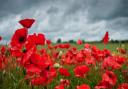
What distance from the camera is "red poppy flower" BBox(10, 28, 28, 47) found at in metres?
2.31

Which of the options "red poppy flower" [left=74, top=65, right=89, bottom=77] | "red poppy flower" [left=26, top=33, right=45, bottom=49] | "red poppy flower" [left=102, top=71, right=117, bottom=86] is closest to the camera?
"red poppy flower" [left=26, top=33, right=45, bottom=49]

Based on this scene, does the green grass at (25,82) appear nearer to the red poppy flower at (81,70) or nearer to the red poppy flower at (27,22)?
the red poppy flower at (81,70)

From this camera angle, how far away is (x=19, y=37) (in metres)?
2.36

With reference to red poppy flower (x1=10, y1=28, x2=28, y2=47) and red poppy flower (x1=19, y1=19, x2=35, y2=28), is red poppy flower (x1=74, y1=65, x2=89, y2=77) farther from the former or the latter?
red poppy flower (x1=19, y1=19, x2=35, y2=28)

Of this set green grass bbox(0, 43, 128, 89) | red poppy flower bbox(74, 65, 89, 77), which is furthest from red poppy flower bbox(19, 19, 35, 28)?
red poppy flower bbox(74, 65, 89, 77)

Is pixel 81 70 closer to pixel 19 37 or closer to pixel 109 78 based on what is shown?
pixel 109 78

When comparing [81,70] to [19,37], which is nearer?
[19,37]

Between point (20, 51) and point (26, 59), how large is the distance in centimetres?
29

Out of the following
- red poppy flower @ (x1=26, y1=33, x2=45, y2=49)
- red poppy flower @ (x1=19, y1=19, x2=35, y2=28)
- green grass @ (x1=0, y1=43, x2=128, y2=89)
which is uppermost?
red poppy flower @ (x1=19, y1=19, x2=35, y2=28)

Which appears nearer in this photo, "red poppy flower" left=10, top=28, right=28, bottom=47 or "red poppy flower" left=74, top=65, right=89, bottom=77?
"red poppy flower" left=10, top=28, right=28, bottom=47

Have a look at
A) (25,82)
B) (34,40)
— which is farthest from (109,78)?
(25,82)

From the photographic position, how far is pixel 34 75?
8.50 ft

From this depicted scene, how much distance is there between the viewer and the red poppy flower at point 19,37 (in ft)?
7.57

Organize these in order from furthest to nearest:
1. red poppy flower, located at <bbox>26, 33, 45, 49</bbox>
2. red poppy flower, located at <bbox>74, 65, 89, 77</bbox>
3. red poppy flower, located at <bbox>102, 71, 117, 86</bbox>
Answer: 1. red poppy flower, located at <bbox>74, 65, 89, 77</bbox>
2. red poppy flower, located at <bbox>102, 71, 117, 86</bbox>
3. red poppy flower, located at <bbox>26, 33, 45, 49</bbox>
